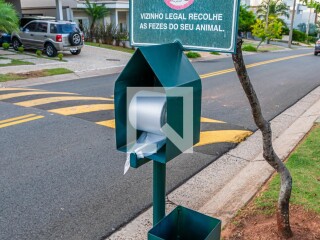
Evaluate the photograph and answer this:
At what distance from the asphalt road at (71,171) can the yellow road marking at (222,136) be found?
0.54ft

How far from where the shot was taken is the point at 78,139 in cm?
609

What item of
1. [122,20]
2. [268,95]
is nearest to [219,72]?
[268,95]

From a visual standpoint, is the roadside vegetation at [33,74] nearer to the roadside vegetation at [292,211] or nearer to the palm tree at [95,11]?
the roadside vegetation at [292,211]

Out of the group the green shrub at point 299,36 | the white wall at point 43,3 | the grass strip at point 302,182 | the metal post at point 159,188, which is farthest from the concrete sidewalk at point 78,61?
the green shrub at point 299,36

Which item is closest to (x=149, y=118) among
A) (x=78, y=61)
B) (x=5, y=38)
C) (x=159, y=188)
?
(x=159, y=188)

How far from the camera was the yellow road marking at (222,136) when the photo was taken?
20.4 feet

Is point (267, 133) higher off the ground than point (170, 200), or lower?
higher

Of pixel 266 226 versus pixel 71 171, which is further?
pixel 71 171

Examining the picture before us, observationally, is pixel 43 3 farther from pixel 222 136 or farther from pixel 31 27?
pixel 222 136

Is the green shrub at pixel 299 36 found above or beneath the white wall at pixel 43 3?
beneath

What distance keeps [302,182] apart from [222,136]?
2.44 m

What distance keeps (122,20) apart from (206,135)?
29.1 m

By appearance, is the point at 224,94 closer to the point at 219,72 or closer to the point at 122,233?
the point at 219,72

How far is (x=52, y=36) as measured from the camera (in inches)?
696
